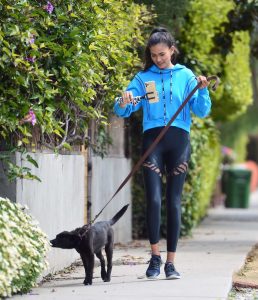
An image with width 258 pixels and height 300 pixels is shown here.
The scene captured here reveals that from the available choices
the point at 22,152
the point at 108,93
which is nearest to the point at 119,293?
the point at 22,152

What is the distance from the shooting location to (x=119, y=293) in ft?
25.8

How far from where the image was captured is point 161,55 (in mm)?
8586

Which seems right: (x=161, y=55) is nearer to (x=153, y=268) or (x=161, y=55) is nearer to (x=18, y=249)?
(x=153, y=268)

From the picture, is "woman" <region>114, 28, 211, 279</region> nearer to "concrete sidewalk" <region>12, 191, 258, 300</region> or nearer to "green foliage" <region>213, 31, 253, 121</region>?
"concrete sidewalk" <region>12, 191, 258, 300</region>

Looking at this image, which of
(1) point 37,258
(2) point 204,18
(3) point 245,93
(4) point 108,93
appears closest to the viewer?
(1) point 37,258

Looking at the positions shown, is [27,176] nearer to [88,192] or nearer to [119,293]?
[119,293]

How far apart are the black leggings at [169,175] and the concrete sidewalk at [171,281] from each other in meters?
0.43

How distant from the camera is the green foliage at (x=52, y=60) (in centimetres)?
780

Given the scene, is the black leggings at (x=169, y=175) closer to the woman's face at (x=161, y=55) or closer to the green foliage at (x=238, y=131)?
the woman's face at (x=161, y=55)

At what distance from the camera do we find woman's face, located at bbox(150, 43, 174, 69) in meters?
8.57

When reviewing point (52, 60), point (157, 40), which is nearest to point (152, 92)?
point (157, 40)

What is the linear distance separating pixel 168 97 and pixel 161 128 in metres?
0.27

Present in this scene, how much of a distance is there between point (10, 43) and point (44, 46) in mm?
266

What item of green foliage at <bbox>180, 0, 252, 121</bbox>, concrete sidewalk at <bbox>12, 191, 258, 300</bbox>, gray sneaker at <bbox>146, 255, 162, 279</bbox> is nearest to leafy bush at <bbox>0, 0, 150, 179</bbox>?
concrete sidewalk at <bbox>12, 191, 258, 300</bbox>
